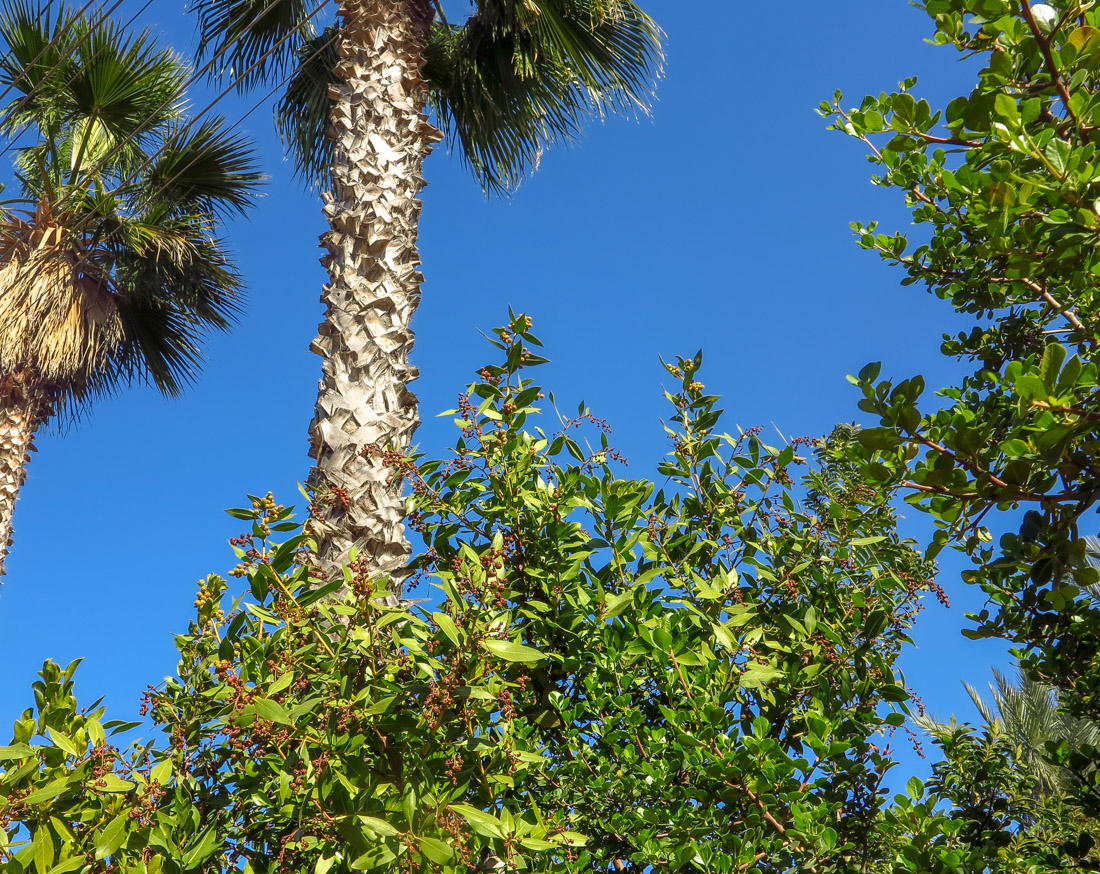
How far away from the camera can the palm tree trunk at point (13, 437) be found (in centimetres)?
733

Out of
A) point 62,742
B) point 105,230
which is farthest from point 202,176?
point 62,742

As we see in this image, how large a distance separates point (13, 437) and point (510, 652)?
25.3 ft

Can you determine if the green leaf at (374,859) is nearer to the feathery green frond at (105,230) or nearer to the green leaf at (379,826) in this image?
the green leaf at (379,826)

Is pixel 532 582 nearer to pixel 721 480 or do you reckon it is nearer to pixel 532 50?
pixel 721 480

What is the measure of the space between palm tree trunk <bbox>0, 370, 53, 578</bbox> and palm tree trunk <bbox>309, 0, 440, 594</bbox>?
5.32m

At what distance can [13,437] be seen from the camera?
24.5 ft

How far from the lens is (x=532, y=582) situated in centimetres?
199

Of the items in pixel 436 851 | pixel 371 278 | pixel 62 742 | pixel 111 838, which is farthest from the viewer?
pixel 371 278

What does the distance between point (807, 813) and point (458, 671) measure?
71 cm

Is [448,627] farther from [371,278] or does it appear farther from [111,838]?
[371,278]

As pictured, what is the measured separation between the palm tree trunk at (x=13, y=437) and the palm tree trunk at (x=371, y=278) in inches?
210

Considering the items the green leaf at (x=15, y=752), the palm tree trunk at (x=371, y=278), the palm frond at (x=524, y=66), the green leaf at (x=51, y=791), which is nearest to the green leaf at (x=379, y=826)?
A: the green leaf at (x=51, y=791)

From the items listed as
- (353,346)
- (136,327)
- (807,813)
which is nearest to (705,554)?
(807,813)

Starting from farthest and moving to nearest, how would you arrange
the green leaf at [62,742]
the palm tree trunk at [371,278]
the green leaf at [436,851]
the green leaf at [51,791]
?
the palm tree trunk at [371,278] < the green leaf at [62,742] < the green leaf at [51,791] < the green leaf at [436,851]
